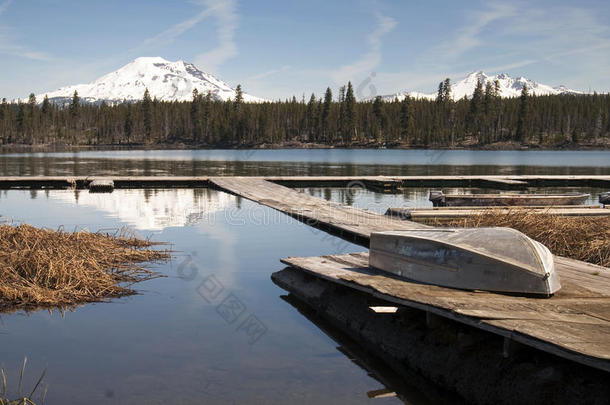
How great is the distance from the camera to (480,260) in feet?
18.6

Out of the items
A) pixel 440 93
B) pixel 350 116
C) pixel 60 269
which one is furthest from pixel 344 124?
pixel 60 269

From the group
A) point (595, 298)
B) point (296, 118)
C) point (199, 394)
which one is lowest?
point (199, 394)

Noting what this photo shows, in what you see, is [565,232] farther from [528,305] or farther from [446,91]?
[446,91]

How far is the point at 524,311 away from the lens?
5.00m

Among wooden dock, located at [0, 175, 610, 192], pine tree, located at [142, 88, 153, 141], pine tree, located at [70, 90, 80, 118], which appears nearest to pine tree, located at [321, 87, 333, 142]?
pine tree, located at [142, 88, 153, 141]

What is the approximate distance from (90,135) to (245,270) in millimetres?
145079

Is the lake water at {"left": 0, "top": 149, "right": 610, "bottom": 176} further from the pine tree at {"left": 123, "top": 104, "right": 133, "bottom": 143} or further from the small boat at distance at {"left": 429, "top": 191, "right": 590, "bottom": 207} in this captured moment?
the pine tree at {"left": 123, "top": 104, "right": 133, "bottom": 143}

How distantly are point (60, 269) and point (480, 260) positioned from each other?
5.63m

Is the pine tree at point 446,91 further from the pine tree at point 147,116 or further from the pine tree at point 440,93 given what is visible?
the pine tree at point 147,116

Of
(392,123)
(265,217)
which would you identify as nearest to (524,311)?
(265,217)

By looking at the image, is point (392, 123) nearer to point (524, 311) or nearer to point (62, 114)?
point (62, 114)

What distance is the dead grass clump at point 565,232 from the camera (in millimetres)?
9486

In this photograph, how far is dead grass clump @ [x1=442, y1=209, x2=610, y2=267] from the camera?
31.1 ft

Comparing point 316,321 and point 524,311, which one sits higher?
point 524,311
